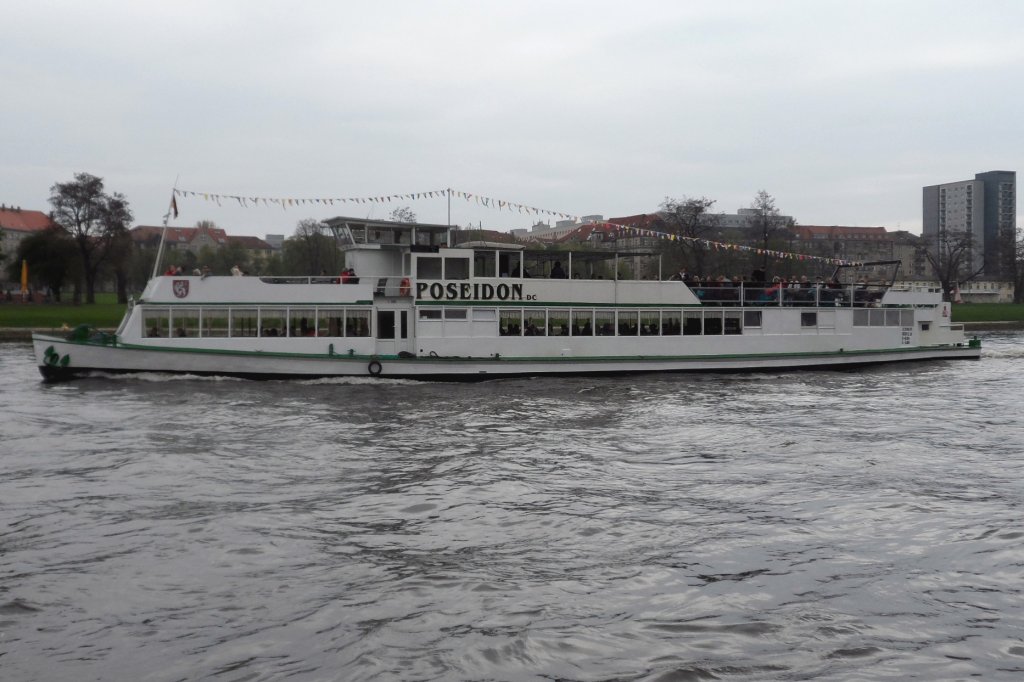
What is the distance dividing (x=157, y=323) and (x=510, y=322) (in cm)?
1106

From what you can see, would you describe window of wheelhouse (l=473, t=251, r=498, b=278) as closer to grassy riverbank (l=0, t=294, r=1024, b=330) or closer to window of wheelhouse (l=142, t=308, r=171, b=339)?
window of wheelhouse (l=142, t=308, r=171, b=339)

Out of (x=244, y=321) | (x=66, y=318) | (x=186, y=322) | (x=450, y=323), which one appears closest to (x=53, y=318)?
(x=66, y=318)

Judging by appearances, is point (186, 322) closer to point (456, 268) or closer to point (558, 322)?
point (456, 268)

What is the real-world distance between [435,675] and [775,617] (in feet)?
11.5

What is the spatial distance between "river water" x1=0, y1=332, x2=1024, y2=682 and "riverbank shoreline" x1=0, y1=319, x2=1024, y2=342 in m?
34.5

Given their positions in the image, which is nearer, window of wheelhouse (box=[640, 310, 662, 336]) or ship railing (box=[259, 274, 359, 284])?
ship railing (box=[259, 274, 359, 284])

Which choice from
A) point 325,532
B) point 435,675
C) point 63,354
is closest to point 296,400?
point 63,354

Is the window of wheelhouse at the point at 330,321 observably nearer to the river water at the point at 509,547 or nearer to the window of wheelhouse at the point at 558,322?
the window of wheelhouse at the point at 558,322

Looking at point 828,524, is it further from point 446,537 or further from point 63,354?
point 63,354

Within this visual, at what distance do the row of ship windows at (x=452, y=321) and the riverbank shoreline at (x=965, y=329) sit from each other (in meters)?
23.0

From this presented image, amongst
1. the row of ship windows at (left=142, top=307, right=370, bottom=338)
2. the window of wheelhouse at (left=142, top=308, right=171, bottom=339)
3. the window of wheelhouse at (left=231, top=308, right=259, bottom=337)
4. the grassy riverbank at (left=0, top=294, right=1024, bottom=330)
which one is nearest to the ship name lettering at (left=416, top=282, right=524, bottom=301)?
the row of ship windows at (left=142, top=307, right=370, bottom=338)

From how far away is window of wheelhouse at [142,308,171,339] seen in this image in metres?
28.1

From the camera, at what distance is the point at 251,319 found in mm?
28469

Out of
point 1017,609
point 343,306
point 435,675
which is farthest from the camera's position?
point 343,306
